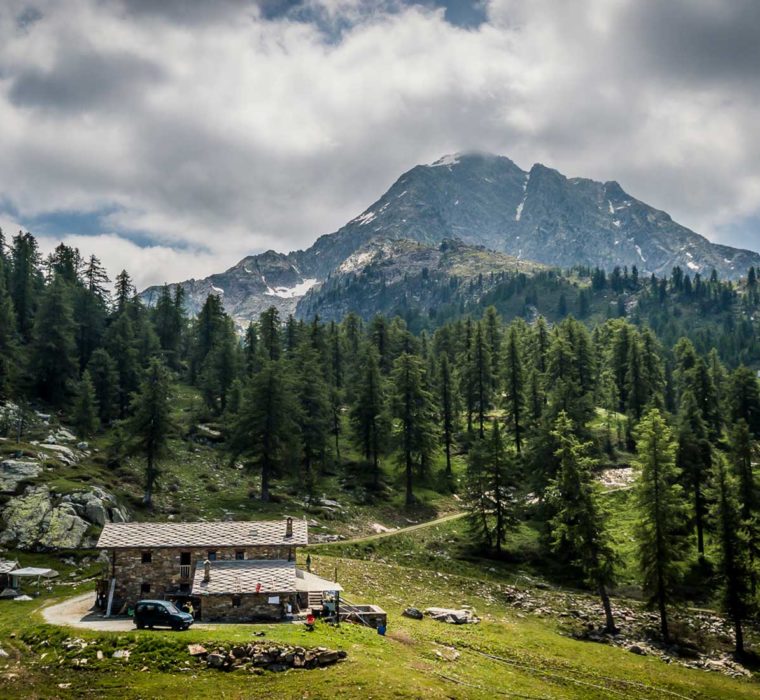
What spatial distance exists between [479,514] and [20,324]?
265 ft

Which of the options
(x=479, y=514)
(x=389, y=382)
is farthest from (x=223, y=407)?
(x=479, y=514)

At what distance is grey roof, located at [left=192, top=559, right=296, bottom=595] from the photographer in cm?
3222

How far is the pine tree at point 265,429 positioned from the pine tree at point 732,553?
38.0m

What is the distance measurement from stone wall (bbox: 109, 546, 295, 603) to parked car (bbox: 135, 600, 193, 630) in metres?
5.02

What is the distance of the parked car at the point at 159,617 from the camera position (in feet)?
95.3

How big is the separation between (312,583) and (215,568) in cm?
612

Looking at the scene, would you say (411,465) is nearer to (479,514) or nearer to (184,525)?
(479,514)

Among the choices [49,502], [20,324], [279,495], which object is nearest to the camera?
[49,502]

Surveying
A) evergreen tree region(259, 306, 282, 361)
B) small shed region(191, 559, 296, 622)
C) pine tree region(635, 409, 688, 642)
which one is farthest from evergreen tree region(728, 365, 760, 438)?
small shed region(191, 559, 296, 622)

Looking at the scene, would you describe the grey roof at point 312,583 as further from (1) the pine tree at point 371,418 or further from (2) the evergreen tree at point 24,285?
(2) the evergreen tree at point 24,285

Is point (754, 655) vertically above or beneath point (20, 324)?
beneath

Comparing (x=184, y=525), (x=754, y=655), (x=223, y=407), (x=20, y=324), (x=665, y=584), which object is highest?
(x=20, y=324)

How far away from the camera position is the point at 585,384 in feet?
278

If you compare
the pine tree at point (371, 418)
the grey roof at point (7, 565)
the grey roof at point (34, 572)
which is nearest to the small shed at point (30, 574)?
the grey roof at point (34, 572)
